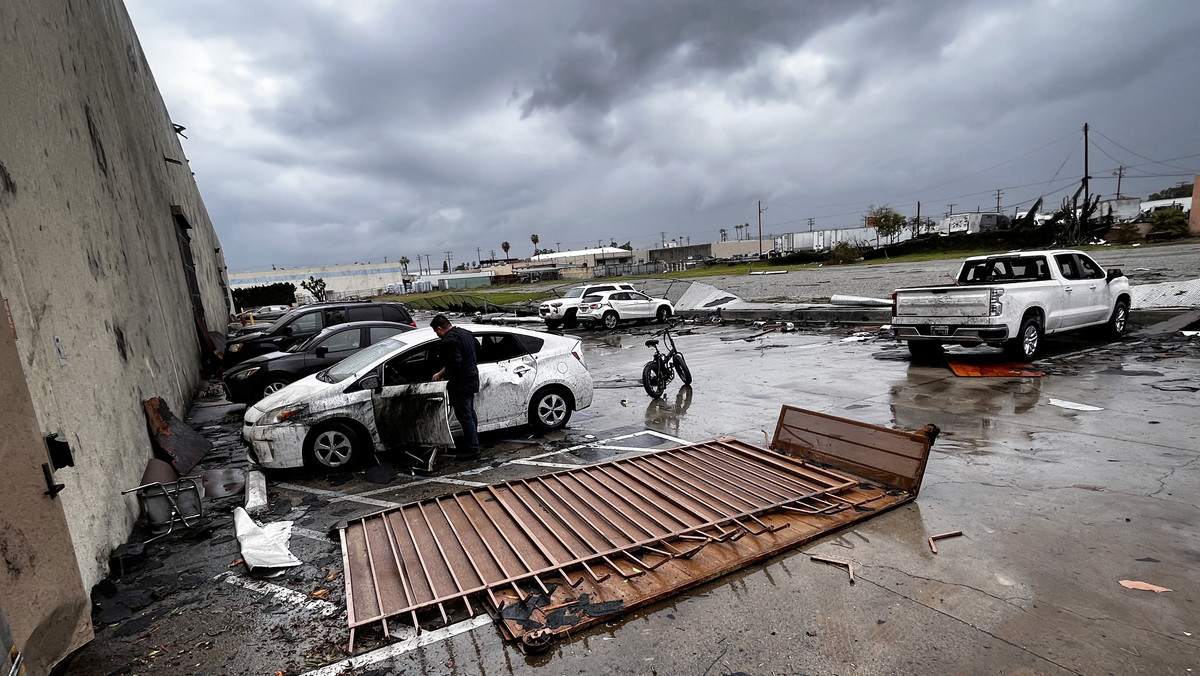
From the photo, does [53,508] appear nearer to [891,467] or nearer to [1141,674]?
[1141,674]

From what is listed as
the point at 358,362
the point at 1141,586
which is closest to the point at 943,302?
the point at 1141,586

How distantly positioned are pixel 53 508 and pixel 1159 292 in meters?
20.7

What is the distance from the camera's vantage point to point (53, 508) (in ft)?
10.3

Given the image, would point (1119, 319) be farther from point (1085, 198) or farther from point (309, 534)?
point (1085, 198)

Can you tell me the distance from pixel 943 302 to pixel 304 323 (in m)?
13.9

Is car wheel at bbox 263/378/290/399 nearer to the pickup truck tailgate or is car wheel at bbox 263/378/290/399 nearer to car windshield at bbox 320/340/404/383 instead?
car windshield at bbox 320/340/404/383

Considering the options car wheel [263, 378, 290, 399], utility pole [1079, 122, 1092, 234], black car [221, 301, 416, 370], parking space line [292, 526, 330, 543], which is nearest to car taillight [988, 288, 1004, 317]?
parking space line [292, 526, 330, 543]

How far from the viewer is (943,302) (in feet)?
33.7

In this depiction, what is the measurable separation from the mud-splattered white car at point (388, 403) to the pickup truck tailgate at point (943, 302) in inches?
283

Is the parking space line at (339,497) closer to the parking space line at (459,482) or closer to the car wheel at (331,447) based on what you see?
the car wheel at (331,447)

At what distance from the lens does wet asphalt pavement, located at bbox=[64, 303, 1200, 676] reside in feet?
10.4

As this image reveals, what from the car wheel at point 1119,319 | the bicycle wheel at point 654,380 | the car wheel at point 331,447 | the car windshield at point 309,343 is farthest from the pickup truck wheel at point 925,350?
the car windshield at point 309,343

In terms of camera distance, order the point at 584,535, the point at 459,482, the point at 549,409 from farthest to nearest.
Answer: the point at 549,409, the point at 459,482, the point at 584,535

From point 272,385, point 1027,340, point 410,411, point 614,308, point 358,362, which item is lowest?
point 1027,340
